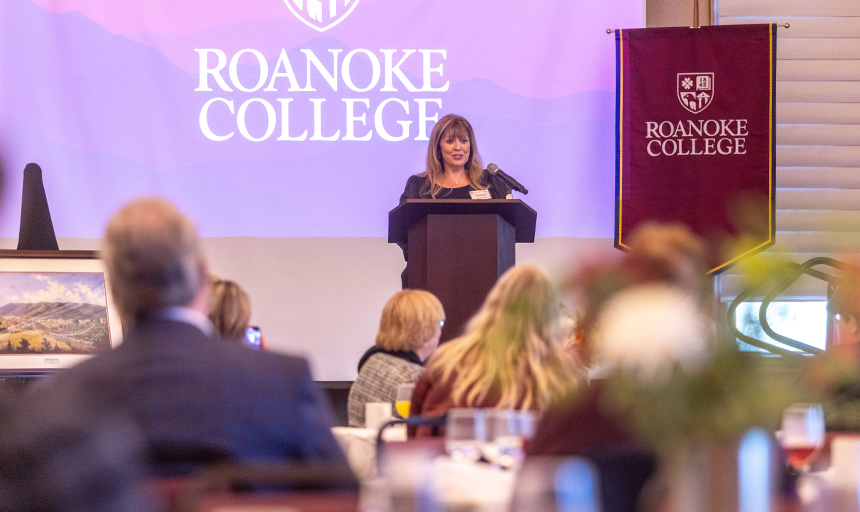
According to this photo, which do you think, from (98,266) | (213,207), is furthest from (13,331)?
(213,207)

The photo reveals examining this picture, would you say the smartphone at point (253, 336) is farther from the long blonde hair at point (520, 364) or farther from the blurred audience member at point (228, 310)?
the long blonde hair at point (520, 364)

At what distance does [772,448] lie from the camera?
1.07m

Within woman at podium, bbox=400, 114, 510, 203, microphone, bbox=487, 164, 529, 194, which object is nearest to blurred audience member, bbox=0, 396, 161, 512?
microphone, bbox=487, 164, 529, 194

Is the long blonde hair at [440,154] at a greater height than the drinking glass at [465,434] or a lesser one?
greater

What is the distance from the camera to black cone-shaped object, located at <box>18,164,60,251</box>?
5.04m

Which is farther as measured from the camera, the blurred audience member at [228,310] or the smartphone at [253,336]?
the smartphone at [253,336]

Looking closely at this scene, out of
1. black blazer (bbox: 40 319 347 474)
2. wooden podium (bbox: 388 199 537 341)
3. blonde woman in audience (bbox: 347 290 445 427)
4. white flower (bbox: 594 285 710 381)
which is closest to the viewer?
white flower (bbox: 594 285 710 381)

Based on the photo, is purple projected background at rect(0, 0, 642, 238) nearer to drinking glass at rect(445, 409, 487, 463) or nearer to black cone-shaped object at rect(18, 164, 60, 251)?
black cone-shaped object at rect(18, 164, 60, 251)

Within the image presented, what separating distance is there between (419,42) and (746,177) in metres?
2.25

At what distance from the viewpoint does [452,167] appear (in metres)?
5.25

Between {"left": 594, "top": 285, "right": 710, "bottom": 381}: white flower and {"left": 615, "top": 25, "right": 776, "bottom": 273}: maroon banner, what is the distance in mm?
4850

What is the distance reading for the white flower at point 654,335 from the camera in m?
0.85

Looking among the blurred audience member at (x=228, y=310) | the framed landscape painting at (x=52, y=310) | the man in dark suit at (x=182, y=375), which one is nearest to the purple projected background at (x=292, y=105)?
the framed landscape painting at (x=52, y=310)

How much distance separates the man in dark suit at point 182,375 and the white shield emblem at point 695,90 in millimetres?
4366
